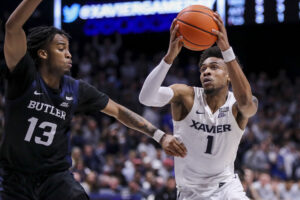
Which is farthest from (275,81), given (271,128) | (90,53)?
(90,53)

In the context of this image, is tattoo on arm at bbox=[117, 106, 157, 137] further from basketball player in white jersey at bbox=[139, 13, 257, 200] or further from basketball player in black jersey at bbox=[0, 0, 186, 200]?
basketball player in black jersey at bbox=[0, 0, 186, 200]

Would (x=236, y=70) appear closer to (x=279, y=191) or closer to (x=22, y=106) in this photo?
(x=22, y=106)

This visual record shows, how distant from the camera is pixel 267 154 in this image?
39.1 ft

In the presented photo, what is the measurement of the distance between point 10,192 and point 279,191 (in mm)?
8409

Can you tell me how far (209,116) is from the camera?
448 centimetres

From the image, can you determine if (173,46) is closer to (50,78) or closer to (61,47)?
(61,47)

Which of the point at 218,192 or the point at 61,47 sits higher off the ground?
the point at 61,47

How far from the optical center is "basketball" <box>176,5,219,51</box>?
426 cm

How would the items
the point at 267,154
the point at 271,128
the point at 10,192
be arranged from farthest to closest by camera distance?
the point at 271,128 < the point at 267,154 < the point at 10,192

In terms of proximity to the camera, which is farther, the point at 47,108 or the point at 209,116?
the point at 209,116

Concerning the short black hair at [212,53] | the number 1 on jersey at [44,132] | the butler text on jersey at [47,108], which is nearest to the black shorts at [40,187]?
the number 1 on jersey at [44,132]

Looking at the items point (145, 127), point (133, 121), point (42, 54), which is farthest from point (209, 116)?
point (42, 54)

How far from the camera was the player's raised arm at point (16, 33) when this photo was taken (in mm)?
3430

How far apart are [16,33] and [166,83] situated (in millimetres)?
10389
